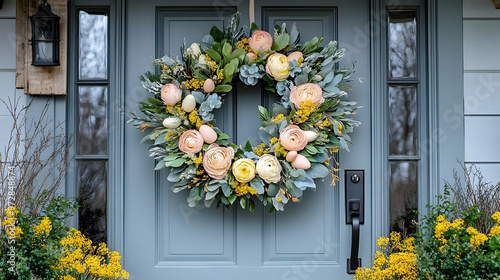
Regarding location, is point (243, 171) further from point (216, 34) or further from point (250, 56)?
point (216, 34)

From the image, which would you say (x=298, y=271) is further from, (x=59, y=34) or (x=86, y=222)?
(x=59, y=34)

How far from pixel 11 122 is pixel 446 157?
6.66 ft

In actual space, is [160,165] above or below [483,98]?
below

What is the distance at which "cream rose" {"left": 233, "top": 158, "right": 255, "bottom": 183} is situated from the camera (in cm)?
215

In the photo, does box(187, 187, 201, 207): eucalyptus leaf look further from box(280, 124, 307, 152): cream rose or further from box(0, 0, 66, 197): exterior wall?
box(0, 0, 66, 197): exterior wall

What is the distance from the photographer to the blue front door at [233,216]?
241 cm

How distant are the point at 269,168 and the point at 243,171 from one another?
112 mm

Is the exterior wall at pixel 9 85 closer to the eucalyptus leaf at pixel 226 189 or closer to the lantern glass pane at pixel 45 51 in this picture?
the lantern glass pane at pixel 45 51

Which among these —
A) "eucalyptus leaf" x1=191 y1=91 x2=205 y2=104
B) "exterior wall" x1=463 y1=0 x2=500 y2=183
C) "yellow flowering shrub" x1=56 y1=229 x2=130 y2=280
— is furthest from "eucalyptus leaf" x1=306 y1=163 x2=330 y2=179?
"yellow flowering shrub" x1=56 y1=229 x2=130 y2=280

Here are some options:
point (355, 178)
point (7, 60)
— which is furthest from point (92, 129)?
point (355, 178)

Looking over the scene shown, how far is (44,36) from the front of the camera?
2.27m

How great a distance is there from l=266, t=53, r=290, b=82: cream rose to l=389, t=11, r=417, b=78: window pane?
A: 1.82ft

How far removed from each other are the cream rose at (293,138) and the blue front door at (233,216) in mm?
255

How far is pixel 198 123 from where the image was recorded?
2227mm
